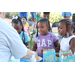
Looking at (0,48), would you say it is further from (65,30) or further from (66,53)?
(65,30)

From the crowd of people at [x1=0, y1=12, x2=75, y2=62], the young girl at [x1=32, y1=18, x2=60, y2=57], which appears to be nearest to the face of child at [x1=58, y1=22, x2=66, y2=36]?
the crowd of people at [x1=0, y1=12, x2=75, y2=62]

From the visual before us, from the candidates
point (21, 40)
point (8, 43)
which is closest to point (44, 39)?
point (21, 40)

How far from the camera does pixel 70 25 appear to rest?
1.10 m

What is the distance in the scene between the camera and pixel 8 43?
69 centimetres

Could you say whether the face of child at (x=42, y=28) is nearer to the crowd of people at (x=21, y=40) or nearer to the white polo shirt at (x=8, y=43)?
the crowd of people at (x=21, y=40)

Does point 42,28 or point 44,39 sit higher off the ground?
point 42,28

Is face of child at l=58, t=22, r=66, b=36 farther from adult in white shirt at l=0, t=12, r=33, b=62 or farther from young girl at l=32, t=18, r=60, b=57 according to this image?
adult in white shirt at l=0, t=12, r=33, b=62

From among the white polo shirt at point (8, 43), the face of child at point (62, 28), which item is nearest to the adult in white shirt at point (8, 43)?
the white polo shirt at point (8, 43)

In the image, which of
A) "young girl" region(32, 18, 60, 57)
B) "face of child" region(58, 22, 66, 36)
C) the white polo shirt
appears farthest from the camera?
"young girl" region(32, 18, 60, 57)

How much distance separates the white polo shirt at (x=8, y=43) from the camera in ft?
2.17

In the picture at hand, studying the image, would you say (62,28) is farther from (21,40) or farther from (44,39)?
(21,40)

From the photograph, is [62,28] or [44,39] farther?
[44,39]

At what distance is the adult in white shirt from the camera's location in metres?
0.66
